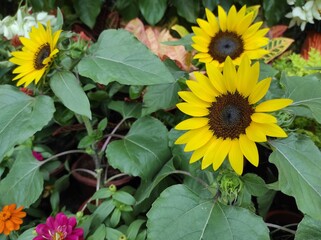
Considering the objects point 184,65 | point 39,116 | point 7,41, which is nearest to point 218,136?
point 39,116

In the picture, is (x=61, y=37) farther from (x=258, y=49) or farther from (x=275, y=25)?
(x=275, y=25)

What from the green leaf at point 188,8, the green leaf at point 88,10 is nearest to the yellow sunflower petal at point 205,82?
the green leaf at point 188,8

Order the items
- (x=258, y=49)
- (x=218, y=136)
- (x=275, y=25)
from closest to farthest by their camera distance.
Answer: (x=218, y=136) → (x=258, y=49) → (x=275, y=25)

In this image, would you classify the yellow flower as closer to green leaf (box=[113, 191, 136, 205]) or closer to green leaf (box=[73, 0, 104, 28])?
green leaf (box=[113, 191, 136, 205])

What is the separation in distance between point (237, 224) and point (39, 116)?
1.47 feet

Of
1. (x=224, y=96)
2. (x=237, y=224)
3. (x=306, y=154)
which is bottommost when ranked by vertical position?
(x=237, y=224)

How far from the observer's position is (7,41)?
1256 mm

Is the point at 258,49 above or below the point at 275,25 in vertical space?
above

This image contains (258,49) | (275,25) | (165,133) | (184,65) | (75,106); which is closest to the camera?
(75,106)

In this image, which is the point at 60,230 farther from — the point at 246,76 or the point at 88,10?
the point at 88,10

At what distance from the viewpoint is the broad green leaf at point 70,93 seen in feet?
2.73

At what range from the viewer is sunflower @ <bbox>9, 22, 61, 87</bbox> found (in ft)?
2.85

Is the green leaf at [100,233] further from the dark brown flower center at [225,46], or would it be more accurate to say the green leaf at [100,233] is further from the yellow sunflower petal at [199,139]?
the dark brown flower center at [225,46]

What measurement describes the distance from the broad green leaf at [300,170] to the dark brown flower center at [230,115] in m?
0.08
